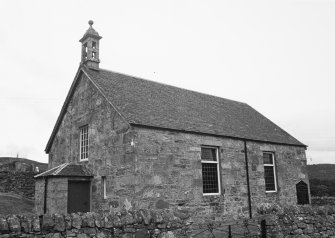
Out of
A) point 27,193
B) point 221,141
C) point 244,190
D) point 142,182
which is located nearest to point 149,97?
point 221,141

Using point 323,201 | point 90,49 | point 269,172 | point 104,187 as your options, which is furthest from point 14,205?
point 323,201

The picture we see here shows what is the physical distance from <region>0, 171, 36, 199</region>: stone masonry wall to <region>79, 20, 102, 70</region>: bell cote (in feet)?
30.6

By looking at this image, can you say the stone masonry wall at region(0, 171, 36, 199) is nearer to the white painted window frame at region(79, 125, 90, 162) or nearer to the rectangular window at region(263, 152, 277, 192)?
the white painted window frame at region(79, 125, 90, 162)

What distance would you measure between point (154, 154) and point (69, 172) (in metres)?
4.77

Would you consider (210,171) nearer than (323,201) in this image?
Yes

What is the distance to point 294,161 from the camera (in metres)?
23.5

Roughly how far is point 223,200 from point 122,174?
238 inches

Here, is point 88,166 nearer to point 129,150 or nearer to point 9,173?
point 129,150

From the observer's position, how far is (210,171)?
18219 millimetres

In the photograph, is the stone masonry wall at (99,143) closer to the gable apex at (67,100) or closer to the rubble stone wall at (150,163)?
the rubble stone wall at (150,163)

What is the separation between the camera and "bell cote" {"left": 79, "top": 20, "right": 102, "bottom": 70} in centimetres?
2042

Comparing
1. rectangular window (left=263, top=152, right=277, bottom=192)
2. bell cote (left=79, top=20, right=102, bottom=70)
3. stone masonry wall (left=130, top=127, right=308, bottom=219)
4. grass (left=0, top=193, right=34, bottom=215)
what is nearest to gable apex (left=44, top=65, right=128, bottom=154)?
bell cote (left=79, top=20, right=102, bottom=70)

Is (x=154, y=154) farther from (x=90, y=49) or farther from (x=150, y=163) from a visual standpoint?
(x=90, y=49)

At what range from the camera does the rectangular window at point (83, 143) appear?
19.1m
